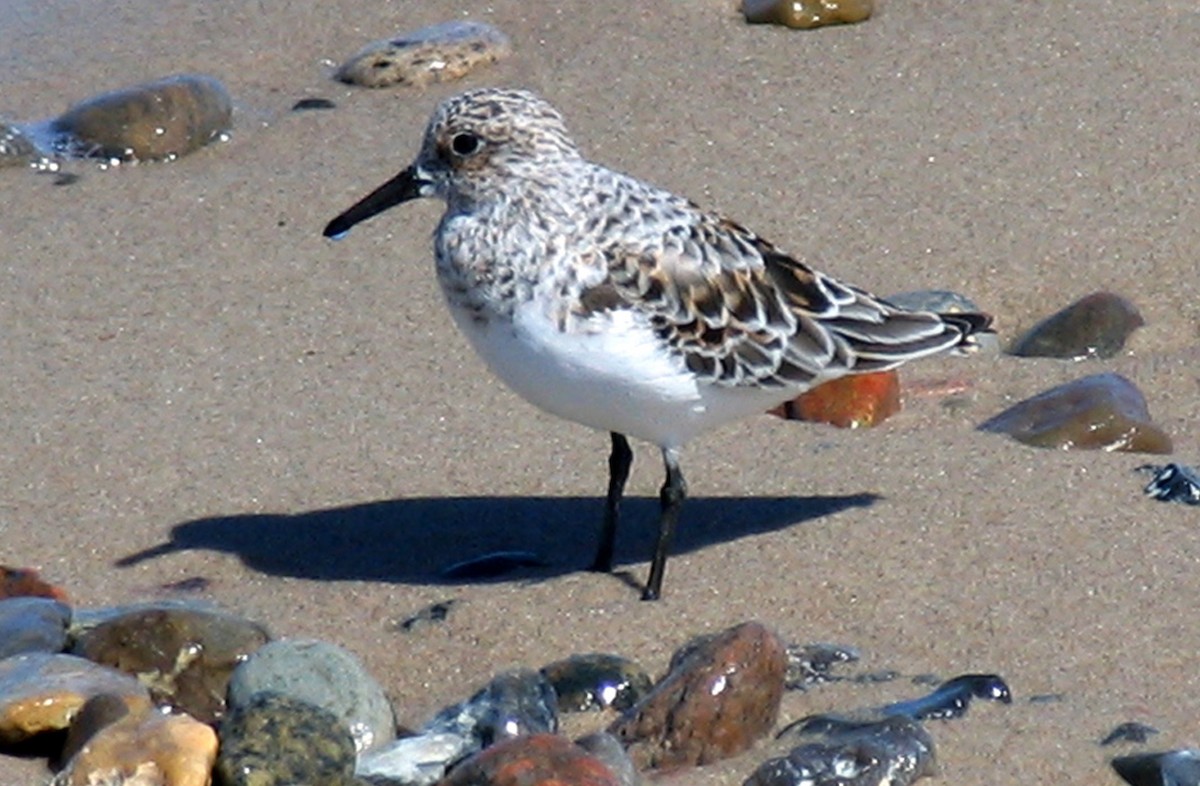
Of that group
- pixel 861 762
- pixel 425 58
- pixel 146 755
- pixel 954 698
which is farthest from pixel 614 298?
pixel 425 58

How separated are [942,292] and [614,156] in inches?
61.0

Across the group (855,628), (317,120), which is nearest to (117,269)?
(317,120)

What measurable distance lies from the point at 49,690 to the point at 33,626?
435mm

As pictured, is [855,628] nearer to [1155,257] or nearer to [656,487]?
[656,487]

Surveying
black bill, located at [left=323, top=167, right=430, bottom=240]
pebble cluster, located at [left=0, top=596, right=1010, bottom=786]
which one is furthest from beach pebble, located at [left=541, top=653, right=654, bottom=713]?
black bill, located at [left=323, top=167, right=430, bottom=240]

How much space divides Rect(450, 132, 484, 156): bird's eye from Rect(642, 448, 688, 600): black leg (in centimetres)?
92

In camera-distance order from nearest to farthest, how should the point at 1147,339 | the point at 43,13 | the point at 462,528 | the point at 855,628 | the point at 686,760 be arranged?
the point at 686,760 < the point at 855,628 < the point at 462,528 < the point at 1147,339 < the point at 43,13

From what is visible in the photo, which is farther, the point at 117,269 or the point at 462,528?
the point at 117,269

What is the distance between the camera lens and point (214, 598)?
5789 mm

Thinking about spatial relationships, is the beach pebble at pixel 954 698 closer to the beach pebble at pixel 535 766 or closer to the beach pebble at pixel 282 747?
the beach pebble at pixel 535 766

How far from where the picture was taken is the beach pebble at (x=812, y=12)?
352 inches

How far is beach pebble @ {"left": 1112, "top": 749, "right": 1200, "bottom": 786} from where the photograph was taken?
456 centimetres

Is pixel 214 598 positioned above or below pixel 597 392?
below

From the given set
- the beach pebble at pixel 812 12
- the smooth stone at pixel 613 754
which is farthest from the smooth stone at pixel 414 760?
the beach pebble at pixel 812 12
